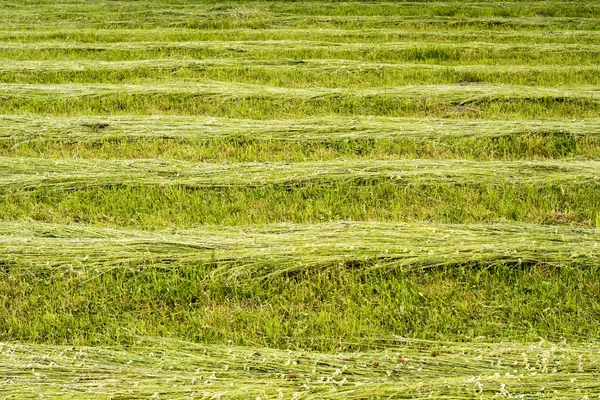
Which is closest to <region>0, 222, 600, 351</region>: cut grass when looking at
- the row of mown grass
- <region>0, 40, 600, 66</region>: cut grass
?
the row of mown grass

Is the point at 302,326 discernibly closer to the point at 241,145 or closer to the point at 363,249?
the point at 363,249

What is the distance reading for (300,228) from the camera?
4.92 meters

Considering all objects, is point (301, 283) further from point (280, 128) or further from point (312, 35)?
point (312, 35)

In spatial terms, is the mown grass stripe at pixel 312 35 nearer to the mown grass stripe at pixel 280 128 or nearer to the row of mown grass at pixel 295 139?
the mown grass stripe at pixel 280 128

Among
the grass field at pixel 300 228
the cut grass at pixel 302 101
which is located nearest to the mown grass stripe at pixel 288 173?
the grass field at pixel 300 228

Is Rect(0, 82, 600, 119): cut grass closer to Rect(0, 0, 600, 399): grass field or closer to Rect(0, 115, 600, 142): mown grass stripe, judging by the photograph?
Rect(0, 0, 600, 399): grass field

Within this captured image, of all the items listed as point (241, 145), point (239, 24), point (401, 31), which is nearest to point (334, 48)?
point (401, 31)

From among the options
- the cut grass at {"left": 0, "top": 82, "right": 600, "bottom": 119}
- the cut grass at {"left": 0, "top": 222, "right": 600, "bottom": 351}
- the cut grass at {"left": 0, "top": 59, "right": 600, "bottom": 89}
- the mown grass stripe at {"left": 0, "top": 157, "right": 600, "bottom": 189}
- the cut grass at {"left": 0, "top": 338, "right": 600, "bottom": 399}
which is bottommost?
the cut grass at {"left": 0, "top": 338, "right": 600, "bottom": 399}

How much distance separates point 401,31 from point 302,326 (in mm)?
8525

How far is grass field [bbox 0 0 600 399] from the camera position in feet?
11.5

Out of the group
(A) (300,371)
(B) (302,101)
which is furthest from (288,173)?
(A) (300,371)

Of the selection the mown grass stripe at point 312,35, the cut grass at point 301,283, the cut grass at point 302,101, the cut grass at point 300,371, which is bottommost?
the cut grass at point 300,371

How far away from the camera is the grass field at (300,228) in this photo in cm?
349

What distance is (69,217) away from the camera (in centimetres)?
527
